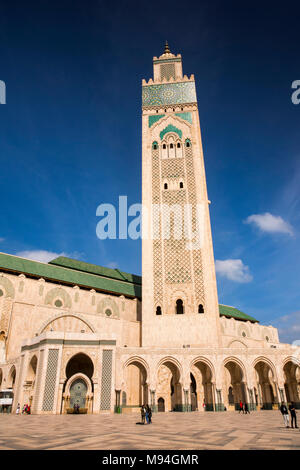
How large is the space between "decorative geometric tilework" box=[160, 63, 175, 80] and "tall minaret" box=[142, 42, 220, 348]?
0.57 feet

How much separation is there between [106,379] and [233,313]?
2541cm

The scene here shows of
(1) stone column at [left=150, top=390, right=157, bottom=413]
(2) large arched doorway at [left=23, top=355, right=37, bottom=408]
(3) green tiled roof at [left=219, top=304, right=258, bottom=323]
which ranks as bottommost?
(1) stone column at [left=150, top=390, right=157, bottom=413]

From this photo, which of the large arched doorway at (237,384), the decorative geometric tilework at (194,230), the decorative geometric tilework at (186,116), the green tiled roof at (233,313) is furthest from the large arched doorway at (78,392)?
the decorative geometric tilework at (186,116)

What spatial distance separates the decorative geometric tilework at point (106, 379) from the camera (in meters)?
17.2

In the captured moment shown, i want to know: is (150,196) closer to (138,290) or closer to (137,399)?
(138,290)

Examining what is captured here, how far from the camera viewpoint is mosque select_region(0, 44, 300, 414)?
59.9 ft

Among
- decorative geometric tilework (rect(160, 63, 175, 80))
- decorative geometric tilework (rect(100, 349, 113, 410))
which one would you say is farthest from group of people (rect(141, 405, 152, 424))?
decorative geometric tilework (rect(160, 63, 175, 80))

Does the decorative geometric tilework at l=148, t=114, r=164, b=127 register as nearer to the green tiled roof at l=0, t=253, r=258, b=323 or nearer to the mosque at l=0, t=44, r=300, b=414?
the mosque at l=0, t=44, r=300, b=414

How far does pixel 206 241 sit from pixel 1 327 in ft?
53.8

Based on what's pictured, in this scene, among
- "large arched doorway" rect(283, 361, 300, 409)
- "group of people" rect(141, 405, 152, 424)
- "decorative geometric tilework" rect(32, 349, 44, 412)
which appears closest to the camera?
"group of people" rect(141, 405, 152, 424)

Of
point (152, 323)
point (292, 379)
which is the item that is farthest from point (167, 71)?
point (292, 379)

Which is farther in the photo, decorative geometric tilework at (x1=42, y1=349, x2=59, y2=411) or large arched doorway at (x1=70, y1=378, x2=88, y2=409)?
large arched doorway at (x1=70, y1=378, x2=88, y2=409)

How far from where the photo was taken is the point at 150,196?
27.3 metres
